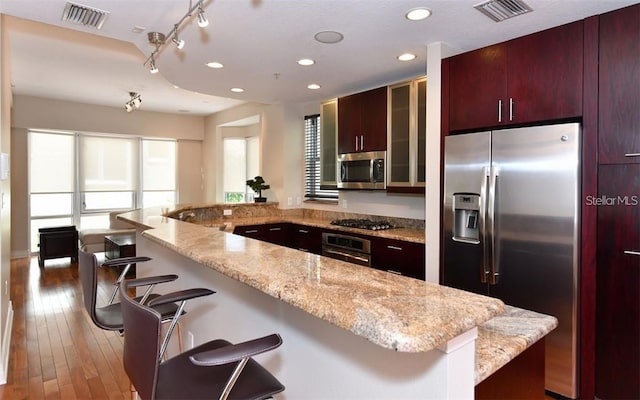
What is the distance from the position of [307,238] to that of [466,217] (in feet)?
7.47

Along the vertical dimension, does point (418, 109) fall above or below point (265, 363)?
above

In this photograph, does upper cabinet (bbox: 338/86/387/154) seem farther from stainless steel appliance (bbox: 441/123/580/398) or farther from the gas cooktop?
stainless steel appliance (bbox: 441/123/580/398)

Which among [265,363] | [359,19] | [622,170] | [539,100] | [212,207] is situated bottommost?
[265,363]

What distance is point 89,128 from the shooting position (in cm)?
714

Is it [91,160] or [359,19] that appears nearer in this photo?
[359,19]

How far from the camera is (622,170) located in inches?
87.7

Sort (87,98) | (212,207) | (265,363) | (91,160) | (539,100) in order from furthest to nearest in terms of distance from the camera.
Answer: (91,160) < (87,98) < (212,207) < (539,100) < (265,363)

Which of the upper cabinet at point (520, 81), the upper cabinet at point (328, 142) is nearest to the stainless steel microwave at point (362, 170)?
the upper cabinet at point (328, 142)

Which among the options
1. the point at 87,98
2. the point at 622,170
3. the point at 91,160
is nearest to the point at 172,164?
the point at 91,160

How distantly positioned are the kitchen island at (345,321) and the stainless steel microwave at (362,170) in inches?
96.0

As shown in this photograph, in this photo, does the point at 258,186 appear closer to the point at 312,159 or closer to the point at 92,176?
the point at 312,159

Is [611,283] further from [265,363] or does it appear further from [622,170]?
[265,363]

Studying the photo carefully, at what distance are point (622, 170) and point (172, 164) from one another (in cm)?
798

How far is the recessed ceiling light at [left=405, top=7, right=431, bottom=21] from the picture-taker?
2418 mm
